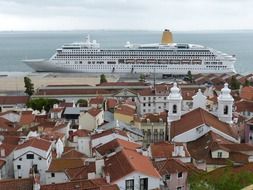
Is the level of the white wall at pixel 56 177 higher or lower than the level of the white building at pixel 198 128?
lower

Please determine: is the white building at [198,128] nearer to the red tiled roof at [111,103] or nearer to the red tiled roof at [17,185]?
the red tiled roof at [111,103]

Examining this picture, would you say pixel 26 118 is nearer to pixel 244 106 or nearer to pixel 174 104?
pixel 174 104

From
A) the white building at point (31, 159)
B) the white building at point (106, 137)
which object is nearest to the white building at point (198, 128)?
the white building at point (106, 137)

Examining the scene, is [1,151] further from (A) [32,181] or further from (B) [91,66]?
(B) [91,66]

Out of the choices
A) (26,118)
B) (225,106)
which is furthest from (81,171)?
(26,118)

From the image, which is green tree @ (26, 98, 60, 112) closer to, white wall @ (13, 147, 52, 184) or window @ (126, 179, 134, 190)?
white wall @ (13, 147, 52, 184)
